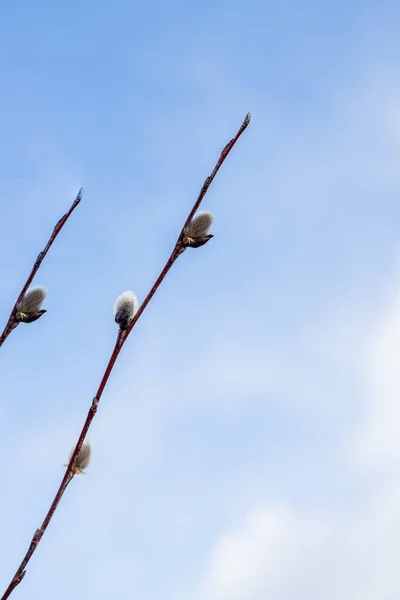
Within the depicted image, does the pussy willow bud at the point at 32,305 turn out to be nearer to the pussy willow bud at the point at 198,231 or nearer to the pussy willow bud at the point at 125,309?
the pussy willow bud at the point at 125,309

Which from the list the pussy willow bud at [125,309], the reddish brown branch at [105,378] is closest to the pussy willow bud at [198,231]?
the reddish brown branch at [105,378]

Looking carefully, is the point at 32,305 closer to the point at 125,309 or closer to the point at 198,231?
the point at 125,309

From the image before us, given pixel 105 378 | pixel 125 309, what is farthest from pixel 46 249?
pixel 105 378

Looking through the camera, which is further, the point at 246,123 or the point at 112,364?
the point at 246,123

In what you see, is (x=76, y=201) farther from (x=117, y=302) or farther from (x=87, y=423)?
(x=87, y=423)

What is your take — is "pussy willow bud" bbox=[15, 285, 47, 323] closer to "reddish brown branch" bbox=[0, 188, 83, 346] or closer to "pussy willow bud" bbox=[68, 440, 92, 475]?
"reddish brown branch" bbox=[0, 188, 83, 346]

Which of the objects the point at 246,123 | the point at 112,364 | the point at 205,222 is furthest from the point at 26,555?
the point at 246,123

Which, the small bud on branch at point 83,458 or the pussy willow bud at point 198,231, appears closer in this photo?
the small bud on branch at point 83,458
